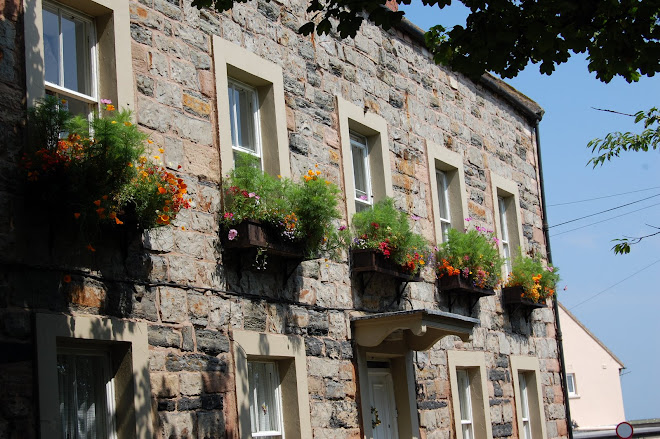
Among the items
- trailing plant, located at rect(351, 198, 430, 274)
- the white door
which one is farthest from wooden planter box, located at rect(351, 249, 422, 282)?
the white door

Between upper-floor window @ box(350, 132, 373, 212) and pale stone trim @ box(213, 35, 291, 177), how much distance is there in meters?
1.91

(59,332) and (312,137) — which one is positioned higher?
(312,137)

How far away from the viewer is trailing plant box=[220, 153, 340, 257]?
895cm

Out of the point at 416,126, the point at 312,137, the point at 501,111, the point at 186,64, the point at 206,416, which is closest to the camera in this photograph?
the point at 206,416

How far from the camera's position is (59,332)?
6.96m

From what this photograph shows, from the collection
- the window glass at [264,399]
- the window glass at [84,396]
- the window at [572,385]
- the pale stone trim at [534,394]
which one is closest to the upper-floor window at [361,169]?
the window glass at [264,399]

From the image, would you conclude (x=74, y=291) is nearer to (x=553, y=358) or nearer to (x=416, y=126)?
(x=416, y=126)

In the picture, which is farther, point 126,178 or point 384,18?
point 126,178

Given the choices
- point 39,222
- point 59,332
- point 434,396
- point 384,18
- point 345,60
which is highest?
point 345,60

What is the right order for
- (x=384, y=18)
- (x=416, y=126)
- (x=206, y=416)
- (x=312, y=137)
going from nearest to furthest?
(x=384, y=18)
(x=206, y=416)
(x=312, y=137)
(x=416, y=126)

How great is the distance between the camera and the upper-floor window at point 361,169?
465 inches

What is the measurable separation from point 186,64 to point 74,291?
2.77 metres

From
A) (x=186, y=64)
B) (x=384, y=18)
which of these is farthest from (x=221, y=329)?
(x=384, y=18)

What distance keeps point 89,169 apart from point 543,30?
11.1 feet
